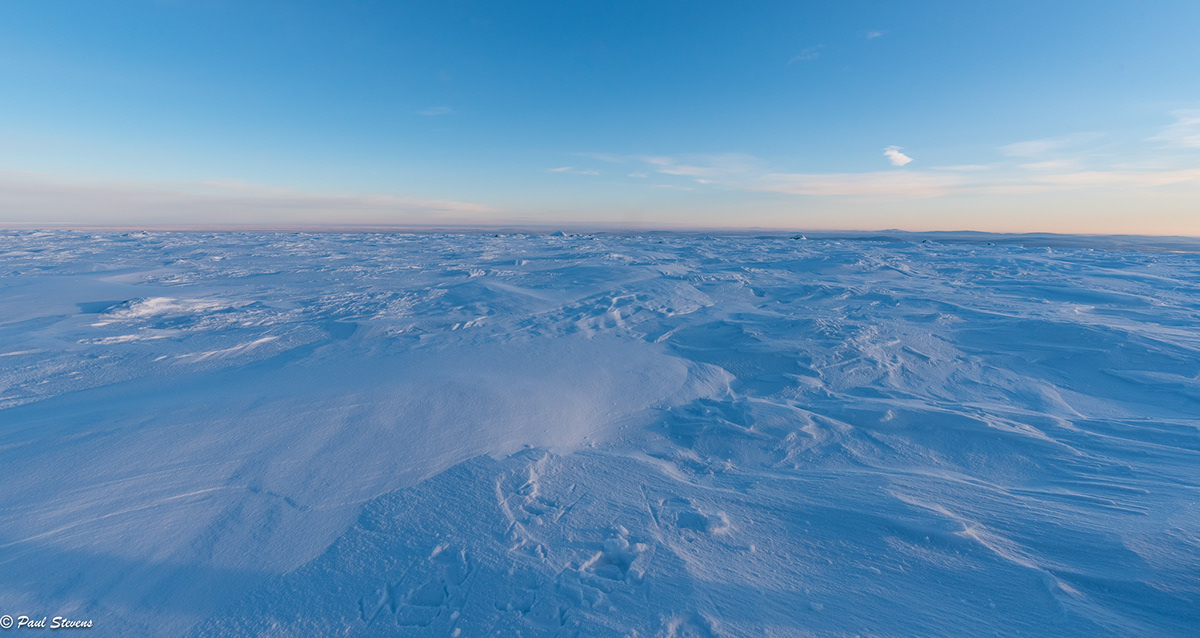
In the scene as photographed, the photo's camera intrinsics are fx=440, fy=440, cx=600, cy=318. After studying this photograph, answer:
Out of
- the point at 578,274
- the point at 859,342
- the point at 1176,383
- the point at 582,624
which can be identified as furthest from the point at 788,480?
the point at 578,274

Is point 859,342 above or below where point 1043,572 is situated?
above

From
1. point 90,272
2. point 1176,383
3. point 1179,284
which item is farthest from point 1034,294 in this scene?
point 90,272

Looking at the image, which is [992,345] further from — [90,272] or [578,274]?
[90,272]

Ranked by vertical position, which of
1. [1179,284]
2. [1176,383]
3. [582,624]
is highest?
[1179,284]

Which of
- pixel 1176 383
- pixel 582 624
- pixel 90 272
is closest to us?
pixel 582 624

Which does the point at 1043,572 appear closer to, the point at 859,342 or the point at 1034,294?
the point at 859,342

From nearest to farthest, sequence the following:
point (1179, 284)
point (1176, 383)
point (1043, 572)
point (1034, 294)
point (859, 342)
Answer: point (1043, 572) < point (1176, 383) < point (859, 342) < point (1034, 294) < point (1179, 284)

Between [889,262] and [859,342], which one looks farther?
[889,262]
